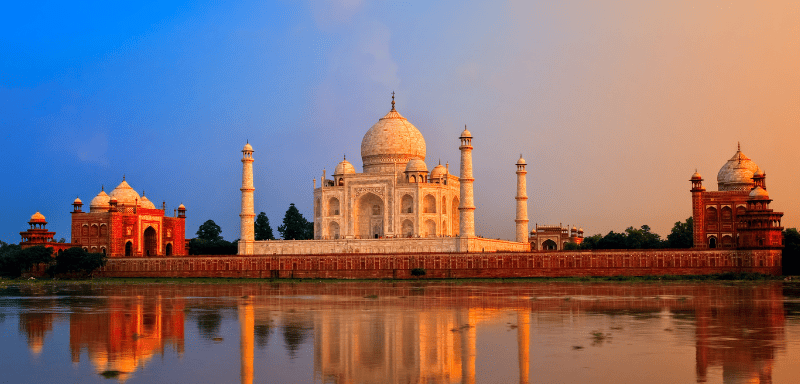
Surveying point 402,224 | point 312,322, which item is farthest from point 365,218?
point 312,322

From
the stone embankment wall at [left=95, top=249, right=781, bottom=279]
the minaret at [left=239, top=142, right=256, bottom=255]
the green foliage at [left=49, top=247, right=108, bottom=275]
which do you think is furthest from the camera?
the minaret at [left=239, top=142, right=256, bottom=255]

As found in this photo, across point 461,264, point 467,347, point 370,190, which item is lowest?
point 467,347

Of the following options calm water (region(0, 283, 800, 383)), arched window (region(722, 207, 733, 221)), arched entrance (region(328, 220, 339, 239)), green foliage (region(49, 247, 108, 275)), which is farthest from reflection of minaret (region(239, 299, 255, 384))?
arched window (region(722, 207, 733, 221))

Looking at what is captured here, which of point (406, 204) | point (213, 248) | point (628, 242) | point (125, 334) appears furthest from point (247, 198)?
point (125, 334)

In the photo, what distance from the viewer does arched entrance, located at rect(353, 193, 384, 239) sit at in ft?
213

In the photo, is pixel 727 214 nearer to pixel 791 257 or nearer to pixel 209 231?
pixel 791 257

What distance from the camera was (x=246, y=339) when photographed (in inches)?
722

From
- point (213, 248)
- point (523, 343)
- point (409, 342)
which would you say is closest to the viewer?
point (523, 343)

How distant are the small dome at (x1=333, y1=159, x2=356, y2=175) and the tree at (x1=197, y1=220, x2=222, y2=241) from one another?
31071mm

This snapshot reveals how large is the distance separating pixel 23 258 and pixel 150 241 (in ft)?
42.2

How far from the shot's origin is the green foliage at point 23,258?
59.7 meters

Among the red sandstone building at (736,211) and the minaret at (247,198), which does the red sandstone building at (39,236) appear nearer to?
the minaret at (247,198)

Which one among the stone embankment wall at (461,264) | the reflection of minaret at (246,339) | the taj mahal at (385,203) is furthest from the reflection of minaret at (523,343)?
the taj mahal at (385,203)

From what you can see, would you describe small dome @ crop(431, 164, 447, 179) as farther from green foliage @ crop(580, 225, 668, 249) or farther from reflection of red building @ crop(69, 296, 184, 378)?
reflection of red building @ crop(69, 296, 184, 378)
